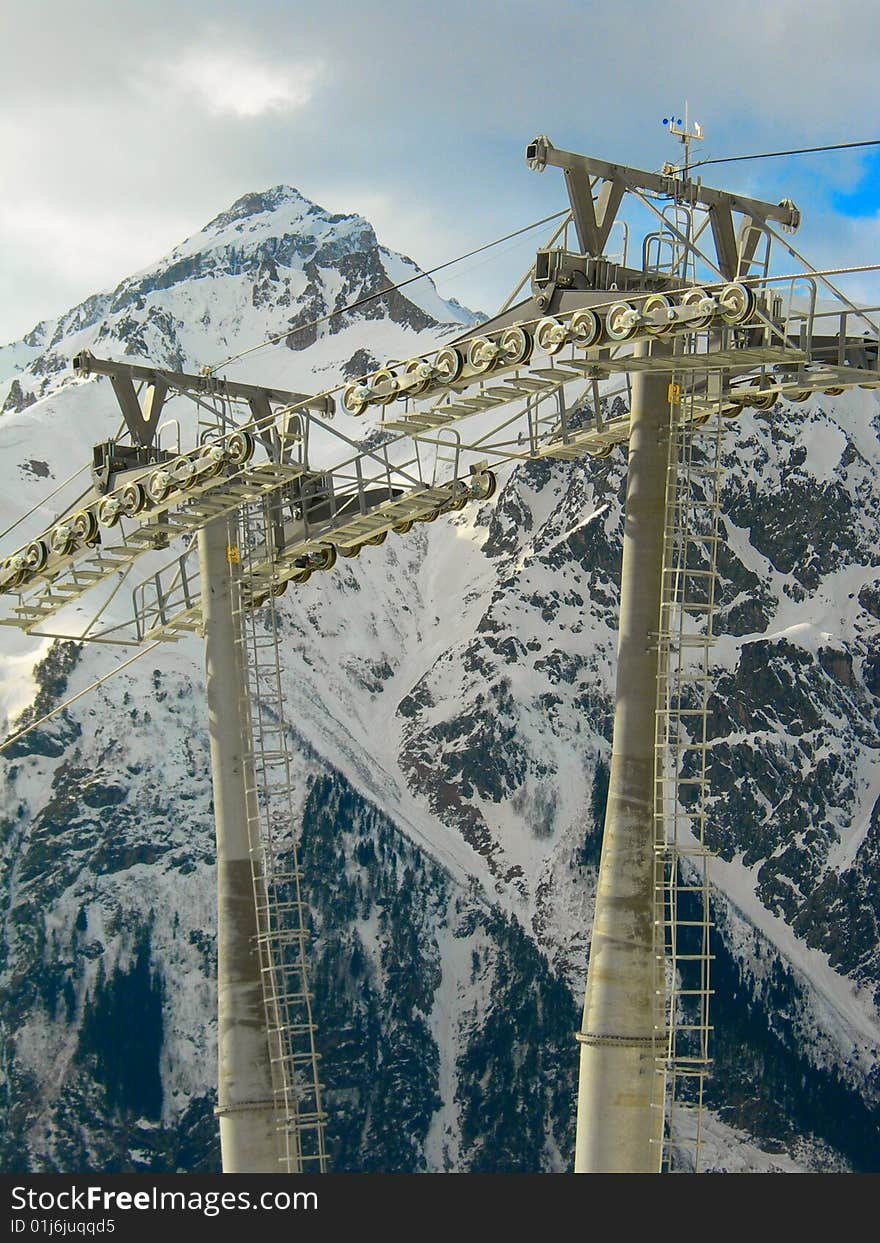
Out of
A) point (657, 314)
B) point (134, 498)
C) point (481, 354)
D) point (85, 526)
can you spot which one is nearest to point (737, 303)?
point (657, 314)

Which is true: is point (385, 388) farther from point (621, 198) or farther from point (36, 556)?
point (36, 556)

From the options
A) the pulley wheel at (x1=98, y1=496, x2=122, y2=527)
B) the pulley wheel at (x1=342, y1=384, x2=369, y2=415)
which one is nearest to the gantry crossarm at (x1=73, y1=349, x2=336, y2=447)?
the pulley wheel at (x1=98, y1=496, x2=122, y2=527)

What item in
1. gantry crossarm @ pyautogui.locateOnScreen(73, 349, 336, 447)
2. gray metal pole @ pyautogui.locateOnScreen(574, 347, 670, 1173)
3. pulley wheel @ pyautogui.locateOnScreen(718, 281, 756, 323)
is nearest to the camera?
pulley wheel @ pyautogui.locateOnScreen(718, 281, 756, 323)

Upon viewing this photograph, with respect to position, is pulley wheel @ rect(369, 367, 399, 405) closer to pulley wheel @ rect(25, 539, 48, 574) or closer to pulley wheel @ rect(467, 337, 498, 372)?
pulley wheel @ rect(467, 337, 498, 372)

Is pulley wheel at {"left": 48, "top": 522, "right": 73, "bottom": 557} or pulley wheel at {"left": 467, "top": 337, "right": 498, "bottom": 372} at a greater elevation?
pulley wheel at {"left": 467, "top": 337, "right": 498, "bottom": 372}

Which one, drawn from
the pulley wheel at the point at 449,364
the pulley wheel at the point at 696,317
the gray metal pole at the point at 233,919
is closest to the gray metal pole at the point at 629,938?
the pulley wheel at the point at 696,317

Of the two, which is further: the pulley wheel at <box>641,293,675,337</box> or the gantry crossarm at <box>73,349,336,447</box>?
the gantry crossarm at <box>73,349,336,447</box>
